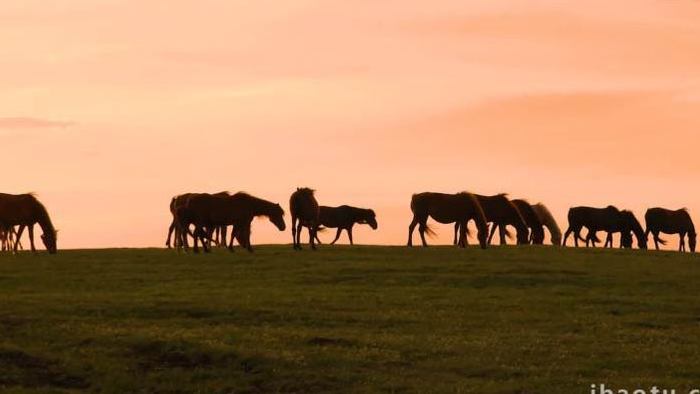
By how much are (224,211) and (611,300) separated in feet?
55.4

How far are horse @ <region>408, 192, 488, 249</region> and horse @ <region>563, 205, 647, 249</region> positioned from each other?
42.9 feet

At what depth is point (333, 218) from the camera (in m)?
66.8

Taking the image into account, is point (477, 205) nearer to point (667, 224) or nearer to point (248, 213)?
point (248, 213)

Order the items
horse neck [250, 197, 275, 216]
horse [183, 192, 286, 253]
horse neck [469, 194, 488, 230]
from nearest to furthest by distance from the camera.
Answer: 1. horse [183, 192, 286, 253]
2. horse neck [250, 197, 275, 216]
3. horse neck [469, 194, 488, 230]

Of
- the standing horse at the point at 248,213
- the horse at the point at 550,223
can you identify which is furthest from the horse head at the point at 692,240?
the standing horse at the point at 248,213

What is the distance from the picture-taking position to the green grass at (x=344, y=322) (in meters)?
26.5

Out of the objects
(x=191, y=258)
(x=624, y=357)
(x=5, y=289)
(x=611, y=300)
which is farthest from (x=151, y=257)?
(x=624, y=357)

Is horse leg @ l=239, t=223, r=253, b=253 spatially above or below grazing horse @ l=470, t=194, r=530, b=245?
below

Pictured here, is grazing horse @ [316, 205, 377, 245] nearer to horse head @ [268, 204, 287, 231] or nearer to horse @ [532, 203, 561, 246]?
horse @ [532, 203, 561, 246]

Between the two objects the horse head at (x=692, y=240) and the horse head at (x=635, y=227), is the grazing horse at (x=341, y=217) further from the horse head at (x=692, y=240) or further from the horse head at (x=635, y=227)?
the horse head at (x=692, y=240)

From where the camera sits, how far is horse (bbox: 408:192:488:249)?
2111 inches

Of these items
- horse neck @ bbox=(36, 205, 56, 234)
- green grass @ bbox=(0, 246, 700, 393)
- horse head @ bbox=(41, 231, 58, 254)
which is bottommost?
green grass @ bbox=(0, 246, 700, 393)

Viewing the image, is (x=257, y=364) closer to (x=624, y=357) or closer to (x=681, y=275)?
(x=624, y=357)

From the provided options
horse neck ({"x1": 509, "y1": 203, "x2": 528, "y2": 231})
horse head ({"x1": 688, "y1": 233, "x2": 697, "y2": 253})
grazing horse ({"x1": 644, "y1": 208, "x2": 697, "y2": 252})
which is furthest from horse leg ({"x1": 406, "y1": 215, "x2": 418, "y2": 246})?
horse head ({"x1": 688, "y1": 233, "x2": 697, "y2": 253})
